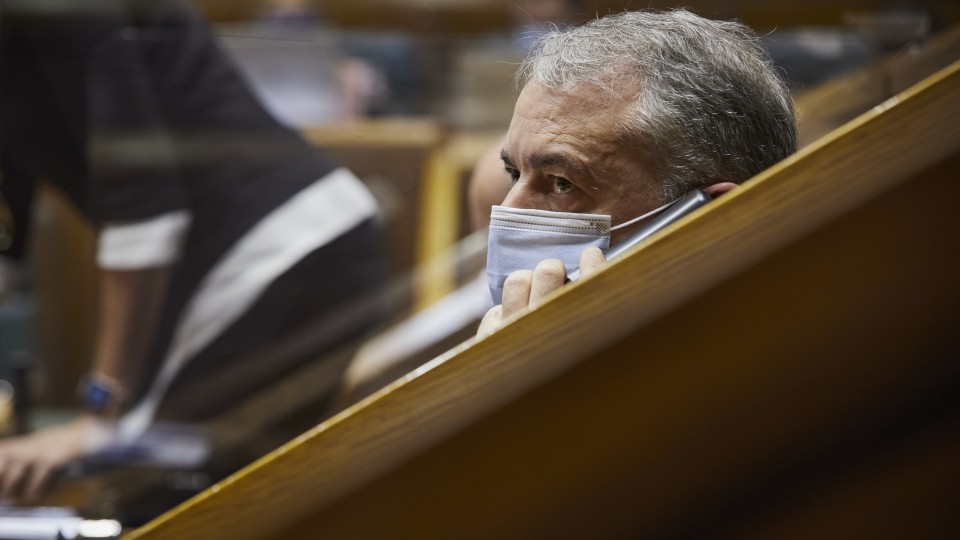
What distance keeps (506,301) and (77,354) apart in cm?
209

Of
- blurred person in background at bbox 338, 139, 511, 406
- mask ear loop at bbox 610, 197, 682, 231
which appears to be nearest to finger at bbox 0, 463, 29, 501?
blurred person in background at bbox 338, 139, 511, 406

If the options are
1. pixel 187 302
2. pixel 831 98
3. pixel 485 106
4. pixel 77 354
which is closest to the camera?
pixel 831 98

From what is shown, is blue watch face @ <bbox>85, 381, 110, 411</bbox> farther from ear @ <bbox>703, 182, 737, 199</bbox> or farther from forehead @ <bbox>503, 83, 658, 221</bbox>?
ear @ <bbox>703, 182, 737, 199</bbox>

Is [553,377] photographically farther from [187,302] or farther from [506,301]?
[187,302]

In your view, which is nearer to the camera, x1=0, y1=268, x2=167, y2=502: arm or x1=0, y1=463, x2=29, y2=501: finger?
x1=0, y1=463, x2=29, y2=501: finger

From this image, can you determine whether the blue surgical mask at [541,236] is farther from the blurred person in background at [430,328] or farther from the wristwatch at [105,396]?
the wristwatch at [105,396]

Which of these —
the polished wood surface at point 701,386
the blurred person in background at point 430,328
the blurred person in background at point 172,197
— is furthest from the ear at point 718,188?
the blurred person in background at point 172,197

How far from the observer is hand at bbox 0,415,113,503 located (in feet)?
4.45

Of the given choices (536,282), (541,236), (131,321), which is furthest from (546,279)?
(131,321)

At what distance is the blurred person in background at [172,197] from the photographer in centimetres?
199

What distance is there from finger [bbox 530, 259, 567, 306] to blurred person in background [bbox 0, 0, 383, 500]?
123 centimetres

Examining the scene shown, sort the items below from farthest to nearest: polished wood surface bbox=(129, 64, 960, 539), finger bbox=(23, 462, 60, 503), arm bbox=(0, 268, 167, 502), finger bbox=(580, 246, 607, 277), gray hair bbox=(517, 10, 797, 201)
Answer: arm bbox=(0, 268, 167, 502) → finger bbox=(23, 462, 60, 503) → gray hair bbox=(517, 10, 797, 201) → finger bbox=(580, 246, 607, 277) → polished wood surface bbox=(129, 64, 960, 539)

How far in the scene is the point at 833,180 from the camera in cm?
60

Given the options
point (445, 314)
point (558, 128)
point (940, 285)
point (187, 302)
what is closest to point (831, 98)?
point (558, 128)
